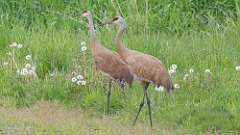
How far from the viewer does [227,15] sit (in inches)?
450

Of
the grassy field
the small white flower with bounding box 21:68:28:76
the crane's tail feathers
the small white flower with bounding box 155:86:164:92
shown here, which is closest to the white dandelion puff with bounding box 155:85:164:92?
the small white flower with bounding box 155:86:164:92

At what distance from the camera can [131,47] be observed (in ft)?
32.9

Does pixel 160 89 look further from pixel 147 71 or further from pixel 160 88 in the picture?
pixel 147 71

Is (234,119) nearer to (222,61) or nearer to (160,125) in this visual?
(160,125)

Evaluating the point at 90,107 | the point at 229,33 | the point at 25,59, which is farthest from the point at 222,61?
the point at 25,59

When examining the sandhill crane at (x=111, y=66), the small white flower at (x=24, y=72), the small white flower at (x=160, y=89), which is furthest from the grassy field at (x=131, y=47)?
the sandhill crane at (x=111, y=66)

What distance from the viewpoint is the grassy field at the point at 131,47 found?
7.98 metres

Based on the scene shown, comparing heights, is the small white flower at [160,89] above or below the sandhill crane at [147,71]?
below

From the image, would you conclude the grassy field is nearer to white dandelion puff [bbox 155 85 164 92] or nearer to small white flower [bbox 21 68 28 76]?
small white flower [bbox 21 68 28 76]

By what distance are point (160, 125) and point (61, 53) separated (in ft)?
7.40

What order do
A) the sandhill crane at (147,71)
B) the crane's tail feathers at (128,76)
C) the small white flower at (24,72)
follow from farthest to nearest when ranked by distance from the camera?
the small white flower at (24,72) → the crane's tail feathers at (128,76) → the sandhill crane at (147,71)

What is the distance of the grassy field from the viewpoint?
7.98m

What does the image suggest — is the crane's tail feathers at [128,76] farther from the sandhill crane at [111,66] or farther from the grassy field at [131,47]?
the grassy field at [131,47]

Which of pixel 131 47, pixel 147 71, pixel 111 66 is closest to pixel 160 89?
pixel 147 71
